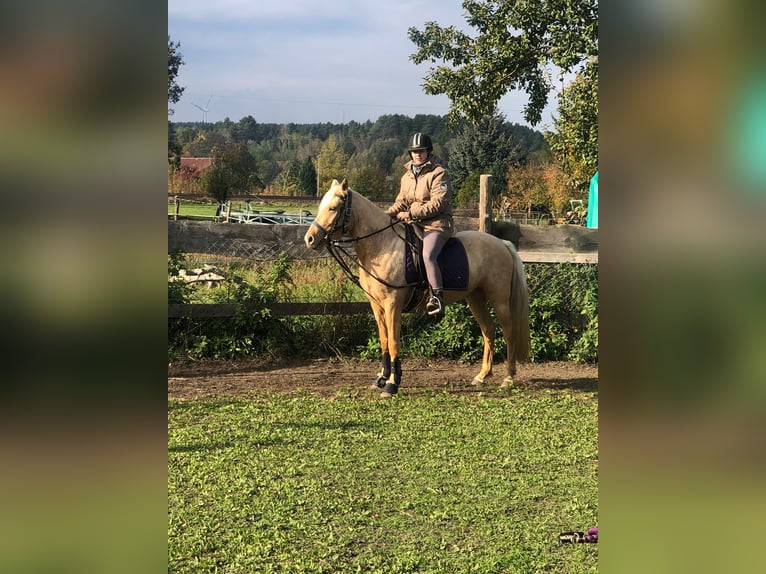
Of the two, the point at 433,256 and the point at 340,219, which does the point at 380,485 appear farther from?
the point at 340,219

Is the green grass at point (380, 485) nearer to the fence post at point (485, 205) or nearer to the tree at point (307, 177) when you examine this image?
the fence post at point (485, 205)

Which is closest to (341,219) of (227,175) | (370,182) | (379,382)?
(379,382)

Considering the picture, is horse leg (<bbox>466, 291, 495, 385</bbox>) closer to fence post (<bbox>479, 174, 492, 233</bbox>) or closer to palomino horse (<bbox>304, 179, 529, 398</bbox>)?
palomino horse (<bbox>304, 179, 529, 398</bbox>)

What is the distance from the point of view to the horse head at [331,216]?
7.54 metres

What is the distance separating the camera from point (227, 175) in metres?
31.5

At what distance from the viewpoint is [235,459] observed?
550cm

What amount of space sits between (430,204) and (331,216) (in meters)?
0.99

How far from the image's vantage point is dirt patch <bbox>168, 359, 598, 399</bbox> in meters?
8.09

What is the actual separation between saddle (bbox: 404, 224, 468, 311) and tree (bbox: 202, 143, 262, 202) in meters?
23.9

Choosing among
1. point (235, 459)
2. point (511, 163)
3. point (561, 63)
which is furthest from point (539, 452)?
point (511, 163)

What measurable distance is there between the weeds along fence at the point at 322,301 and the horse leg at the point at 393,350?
1898 mm

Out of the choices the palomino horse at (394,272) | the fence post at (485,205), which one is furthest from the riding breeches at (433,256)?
the fence post at (485,205)
